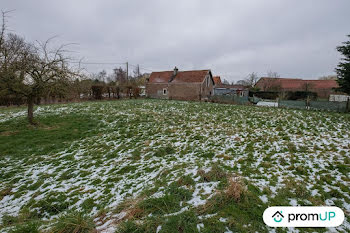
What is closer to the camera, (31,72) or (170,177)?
(170,177)

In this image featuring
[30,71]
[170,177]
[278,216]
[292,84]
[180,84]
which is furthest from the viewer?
[292,84]

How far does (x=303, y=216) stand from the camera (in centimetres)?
277

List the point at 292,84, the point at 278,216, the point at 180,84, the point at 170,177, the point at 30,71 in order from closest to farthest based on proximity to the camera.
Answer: the point at 278,216 < the point at 170,177 < the point at 30,71 < the point at 180,84 < the point at 292,84

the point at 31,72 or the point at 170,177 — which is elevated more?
the point at 31,72

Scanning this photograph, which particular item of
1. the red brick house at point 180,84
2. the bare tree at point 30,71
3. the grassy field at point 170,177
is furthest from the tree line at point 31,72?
the red brick house at point 180,84

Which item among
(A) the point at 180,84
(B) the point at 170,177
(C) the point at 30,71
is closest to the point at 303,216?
(B) the point at 170,177

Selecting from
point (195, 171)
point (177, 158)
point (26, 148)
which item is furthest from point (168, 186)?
point (26, 148)

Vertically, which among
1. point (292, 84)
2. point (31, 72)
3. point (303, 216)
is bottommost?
point (303, 216)

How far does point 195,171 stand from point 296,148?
155 inches

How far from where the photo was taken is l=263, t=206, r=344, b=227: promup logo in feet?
8.56

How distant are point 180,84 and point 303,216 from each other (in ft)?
97.2

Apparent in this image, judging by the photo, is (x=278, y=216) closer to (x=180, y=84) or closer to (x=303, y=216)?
(x=303, y=216)

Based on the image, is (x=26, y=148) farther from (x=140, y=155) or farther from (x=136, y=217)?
(x=136, y=217)

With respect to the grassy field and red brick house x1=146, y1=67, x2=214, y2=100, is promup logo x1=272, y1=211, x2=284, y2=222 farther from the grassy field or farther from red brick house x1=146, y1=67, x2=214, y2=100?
red brick house x1=146, y1=67, x2=214, y2=100
